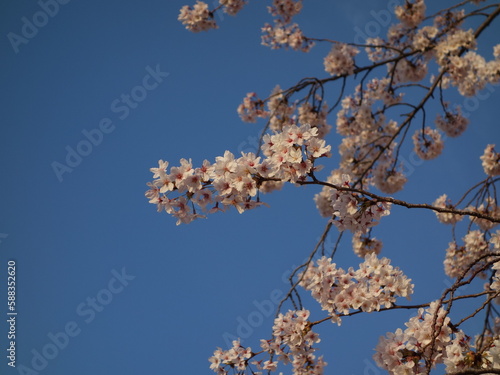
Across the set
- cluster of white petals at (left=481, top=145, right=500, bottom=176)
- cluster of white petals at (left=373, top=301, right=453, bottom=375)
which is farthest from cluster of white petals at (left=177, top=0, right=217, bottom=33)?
cluster of white petals at (left=373, top=301, right=453, bottom=375)

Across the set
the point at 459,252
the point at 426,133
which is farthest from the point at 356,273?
the point at 426,133

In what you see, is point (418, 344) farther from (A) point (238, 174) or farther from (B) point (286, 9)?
(B) point (286, 9)

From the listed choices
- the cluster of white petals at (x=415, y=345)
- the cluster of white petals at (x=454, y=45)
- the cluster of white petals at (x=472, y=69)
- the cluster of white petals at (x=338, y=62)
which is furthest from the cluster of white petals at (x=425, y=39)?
the cluster of white petals at (x=415, y=345)

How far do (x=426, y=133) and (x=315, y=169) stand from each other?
6456 mm

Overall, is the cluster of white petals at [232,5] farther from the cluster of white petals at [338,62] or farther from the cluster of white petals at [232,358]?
the cluster of white petals at [232,358]

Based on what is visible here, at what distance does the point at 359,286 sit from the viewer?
3.12m

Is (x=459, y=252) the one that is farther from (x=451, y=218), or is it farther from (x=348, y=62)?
(x=348, y=62)

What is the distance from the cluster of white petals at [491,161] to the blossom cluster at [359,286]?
4.42 metres

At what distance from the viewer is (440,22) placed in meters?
8.00

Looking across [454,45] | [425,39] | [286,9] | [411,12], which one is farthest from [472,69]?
[286,9]

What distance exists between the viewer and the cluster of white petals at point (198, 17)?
7625 mm

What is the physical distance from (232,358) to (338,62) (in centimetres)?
564

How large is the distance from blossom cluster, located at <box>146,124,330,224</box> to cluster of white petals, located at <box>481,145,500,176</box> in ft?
17.1

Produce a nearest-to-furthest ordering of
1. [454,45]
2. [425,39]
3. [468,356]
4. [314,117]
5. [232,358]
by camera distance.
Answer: [468,356], [232,358], [454,45], [425,39], [314,117]
